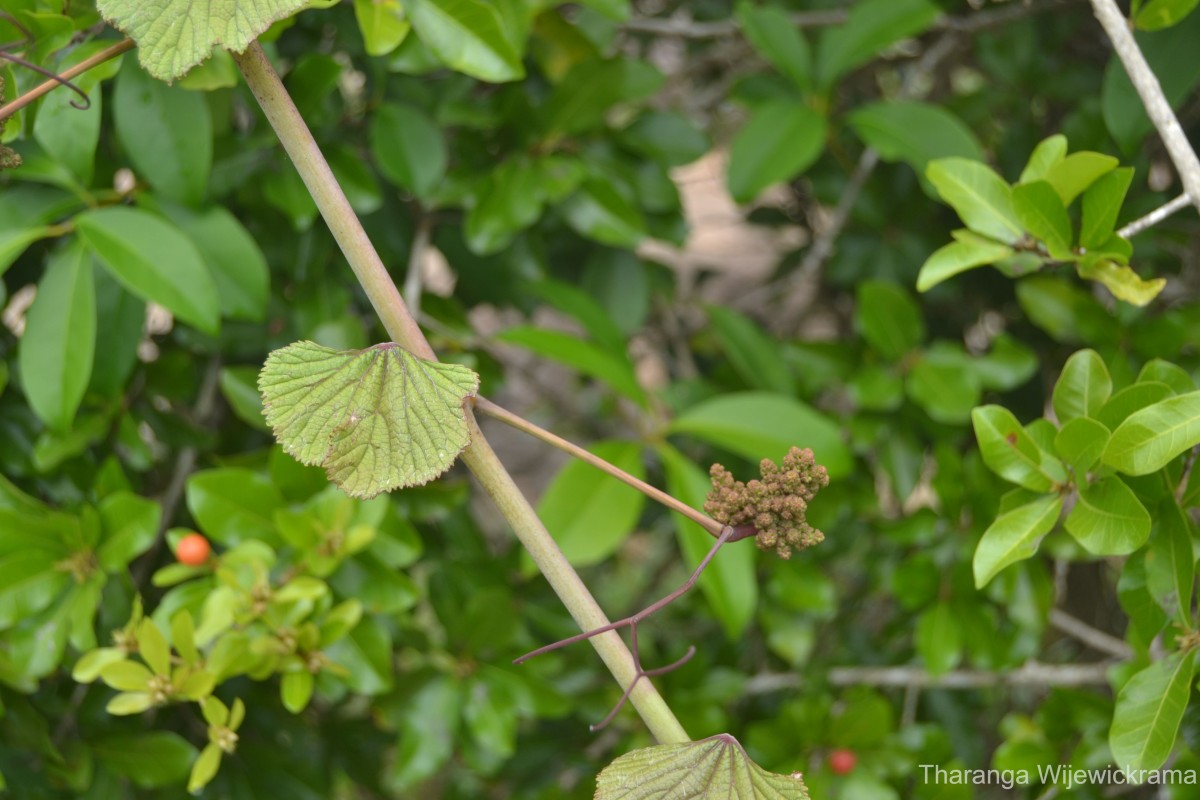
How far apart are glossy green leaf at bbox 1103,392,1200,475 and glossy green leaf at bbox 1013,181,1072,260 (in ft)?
0.62

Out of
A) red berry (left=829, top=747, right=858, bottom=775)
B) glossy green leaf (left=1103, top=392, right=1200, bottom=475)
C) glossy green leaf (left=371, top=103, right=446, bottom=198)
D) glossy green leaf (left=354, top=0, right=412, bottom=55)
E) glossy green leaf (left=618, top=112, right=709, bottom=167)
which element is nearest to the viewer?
glossy green leaf (left=1103, top=392, right=1200, bottom=475)

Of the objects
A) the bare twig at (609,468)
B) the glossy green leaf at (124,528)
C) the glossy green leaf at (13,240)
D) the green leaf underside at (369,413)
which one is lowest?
the glossy green leaf at (124,528)

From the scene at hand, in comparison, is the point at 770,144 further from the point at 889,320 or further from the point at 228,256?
the point at 228,256

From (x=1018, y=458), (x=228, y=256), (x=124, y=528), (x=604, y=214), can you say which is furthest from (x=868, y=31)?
(x=124, y=528)

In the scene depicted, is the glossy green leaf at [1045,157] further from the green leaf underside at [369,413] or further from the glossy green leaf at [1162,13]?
the green leaf underside at [369,413]

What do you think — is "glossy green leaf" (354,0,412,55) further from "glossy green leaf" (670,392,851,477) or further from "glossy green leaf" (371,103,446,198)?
"glossy green leaf" (670,392,851,477)

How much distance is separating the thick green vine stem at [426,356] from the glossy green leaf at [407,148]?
658 millimetres

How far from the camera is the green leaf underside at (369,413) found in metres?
0.55

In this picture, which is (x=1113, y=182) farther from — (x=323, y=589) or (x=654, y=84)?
(x=323, y=589)

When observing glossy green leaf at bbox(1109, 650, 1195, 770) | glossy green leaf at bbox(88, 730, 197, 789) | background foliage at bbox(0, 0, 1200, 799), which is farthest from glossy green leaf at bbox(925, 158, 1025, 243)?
glossy green leaf at bbox(88, 730, 197, 789)

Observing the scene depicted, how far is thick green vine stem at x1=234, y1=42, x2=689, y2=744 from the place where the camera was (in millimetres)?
544

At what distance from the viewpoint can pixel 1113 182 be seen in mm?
841

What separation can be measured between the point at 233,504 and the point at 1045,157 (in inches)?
33.9

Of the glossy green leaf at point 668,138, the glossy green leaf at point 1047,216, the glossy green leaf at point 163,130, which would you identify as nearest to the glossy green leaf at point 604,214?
the glossy green leaf at point 668,138
